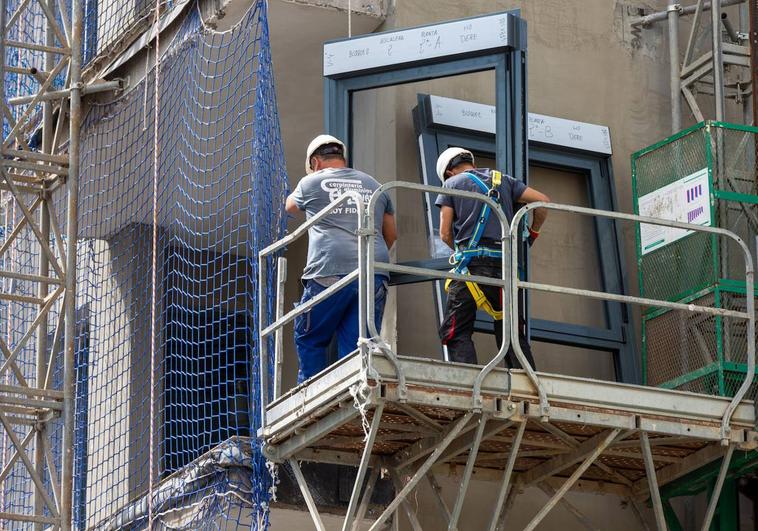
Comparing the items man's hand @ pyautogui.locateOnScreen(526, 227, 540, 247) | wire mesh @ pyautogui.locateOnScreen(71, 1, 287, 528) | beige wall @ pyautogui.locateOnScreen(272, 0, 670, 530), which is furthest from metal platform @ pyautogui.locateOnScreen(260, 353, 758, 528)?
wire mesh @ pyautogui.locateOnScreen(71, 1, 287, 528)

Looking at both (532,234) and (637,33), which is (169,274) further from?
(637,33)

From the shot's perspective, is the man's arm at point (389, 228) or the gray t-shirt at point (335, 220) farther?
the man's arm at point (389, 228)

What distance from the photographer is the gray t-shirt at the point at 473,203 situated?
1114 centimetres

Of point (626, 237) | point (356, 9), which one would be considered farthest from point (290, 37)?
point (626, 237)

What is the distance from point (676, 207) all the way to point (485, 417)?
10.5 feet

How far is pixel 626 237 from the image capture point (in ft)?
45.0

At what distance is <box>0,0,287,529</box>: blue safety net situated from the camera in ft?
40.8

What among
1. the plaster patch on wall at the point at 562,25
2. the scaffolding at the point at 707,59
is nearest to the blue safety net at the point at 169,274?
the plaster patch on wall at the point at 562,25

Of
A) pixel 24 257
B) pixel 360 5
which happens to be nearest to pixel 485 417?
pixel 360 5

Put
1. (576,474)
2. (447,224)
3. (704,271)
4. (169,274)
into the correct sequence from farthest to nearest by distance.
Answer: (169,274), (704,271), (447,224), (576,474)

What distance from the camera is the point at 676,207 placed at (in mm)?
12930

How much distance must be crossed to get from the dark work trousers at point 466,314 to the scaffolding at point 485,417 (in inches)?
8.6

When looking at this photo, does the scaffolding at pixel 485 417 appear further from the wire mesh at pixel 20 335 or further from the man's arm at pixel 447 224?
the wire mesh at pixel 20 335

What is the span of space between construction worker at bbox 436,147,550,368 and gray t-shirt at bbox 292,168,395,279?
1.58 feet
